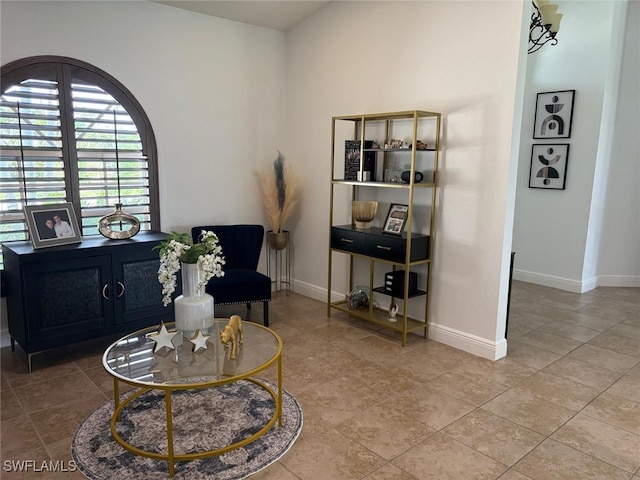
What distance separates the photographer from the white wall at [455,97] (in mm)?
3328

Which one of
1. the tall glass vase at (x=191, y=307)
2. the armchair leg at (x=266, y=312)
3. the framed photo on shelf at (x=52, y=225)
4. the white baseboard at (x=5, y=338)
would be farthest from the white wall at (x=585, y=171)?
the white baseboard at (x=5, y=338)

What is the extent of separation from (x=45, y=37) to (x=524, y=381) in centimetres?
424

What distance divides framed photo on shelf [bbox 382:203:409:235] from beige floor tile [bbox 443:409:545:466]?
62.0 inches

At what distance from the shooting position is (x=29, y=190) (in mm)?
3561

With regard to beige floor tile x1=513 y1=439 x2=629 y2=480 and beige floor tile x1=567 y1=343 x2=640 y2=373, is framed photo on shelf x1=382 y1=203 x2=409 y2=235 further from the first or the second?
beige floor tile x1=513 y1=439 x2=629 y2=480

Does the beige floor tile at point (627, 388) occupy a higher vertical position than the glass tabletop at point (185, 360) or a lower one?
lower

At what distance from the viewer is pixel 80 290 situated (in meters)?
3.35

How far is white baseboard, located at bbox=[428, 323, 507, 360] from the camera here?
3514mm

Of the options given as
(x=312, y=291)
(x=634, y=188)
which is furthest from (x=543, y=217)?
(x=312, y=291)

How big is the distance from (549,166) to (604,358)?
2584 millimetres

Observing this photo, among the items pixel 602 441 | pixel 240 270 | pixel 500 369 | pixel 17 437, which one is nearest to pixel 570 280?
pixel 500 369

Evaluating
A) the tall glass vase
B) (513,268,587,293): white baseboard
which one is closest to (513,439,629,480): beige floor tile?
the tall glass vase

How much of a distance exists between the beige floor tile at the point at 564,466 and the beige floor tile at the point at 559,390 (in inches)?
20.7

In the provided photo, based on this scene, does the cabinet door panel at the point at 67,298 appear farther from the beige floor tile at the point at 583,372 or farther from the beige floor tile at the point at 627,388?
the beige floor tile at the point at 627,388
